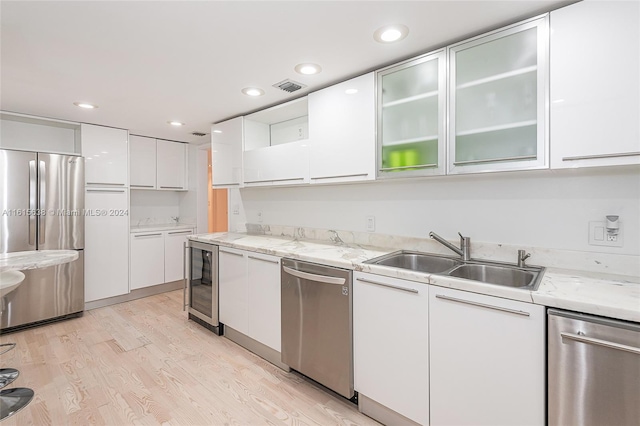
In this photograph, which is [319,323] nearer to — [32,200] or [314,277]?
[314,277]

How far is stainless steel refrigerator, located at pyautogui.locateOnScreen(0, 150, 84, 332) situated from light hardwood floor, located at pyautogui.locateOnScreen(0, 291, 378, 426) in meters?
0.25

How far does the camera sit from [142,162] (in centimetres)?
423

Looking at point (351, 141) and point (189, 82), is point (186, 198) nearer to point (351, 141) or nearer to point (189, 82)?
point (189, 82)

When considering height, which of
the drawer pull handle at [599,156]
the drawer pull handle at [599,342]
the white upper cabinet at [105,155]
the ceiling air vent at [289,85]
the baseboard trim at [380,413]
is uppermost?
the ceiling air vent at [289,85]

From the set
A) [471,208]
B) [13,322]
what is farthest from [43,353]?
[471,208]

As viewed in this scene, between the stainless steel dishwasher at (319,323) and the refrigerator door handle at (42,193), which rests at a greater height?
the refrigerator door handle at (42,193)

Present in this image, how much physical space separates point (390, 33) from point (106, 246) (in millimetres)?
3977

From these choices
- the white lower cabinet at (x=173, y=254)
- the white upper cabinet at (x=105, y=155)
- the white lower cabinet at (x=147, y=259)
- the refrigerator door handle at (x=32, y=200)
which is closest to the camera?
the refrigerator door handle at (x=32, y=200)

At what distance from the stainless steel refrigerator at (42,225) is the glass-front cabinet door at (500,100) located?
12.8 ft

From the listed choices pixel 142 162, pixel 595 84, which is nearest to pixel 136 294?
pixel 142 162

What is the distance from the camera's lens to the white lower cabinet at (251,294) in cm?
234

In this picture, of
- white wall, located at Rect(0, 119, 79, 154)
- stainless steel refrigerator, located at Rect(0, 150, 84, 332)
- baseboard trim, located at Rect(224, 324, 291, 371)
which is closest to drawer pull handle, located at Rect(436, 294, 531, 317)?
baseboard trim, located at Rect(224, 324, 291, 371)

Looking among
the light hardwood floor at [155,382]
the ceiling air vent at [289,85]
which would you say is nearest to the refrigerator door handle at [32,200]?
the light hardwood floor at [155,382]

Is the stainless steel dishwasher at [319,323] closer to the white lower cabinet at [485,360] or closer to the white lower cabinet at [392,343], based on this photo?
the white lower cabinet at [392,343]
